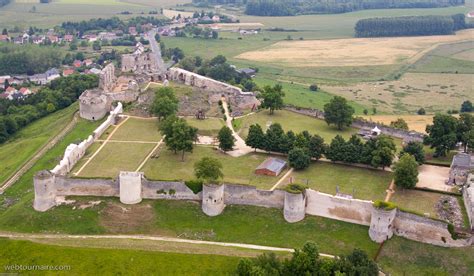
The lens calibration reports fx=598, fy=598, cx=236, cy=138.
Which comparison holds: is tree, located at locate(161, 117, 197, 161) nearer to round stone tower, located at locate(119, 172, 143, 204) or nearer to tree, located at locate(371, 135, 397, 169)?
round stone tower, located at locate(119, 172, 143, 204)

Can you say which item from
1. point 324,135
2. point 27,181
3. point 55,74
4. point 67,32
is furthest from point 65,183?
point 67,32

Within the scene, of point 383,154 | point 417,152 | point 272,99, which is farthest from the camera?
point 272,99

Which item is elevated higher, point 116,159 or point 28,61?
point 116,159

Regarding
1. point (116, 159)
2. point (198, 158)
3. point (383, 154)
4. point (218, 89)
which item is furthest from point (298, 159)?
point (218, 89)

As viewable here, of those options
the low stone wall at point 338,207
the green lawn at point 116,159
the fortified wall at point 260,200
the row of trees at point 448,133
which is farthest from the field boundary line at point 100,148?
the row of trees at point 448,133

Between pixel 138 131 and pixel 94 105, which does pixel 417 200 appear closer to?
pixel 138 131

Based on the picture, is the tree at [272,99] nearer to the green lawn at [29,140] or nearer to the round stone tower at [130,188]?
the green lawn at [29,140]
